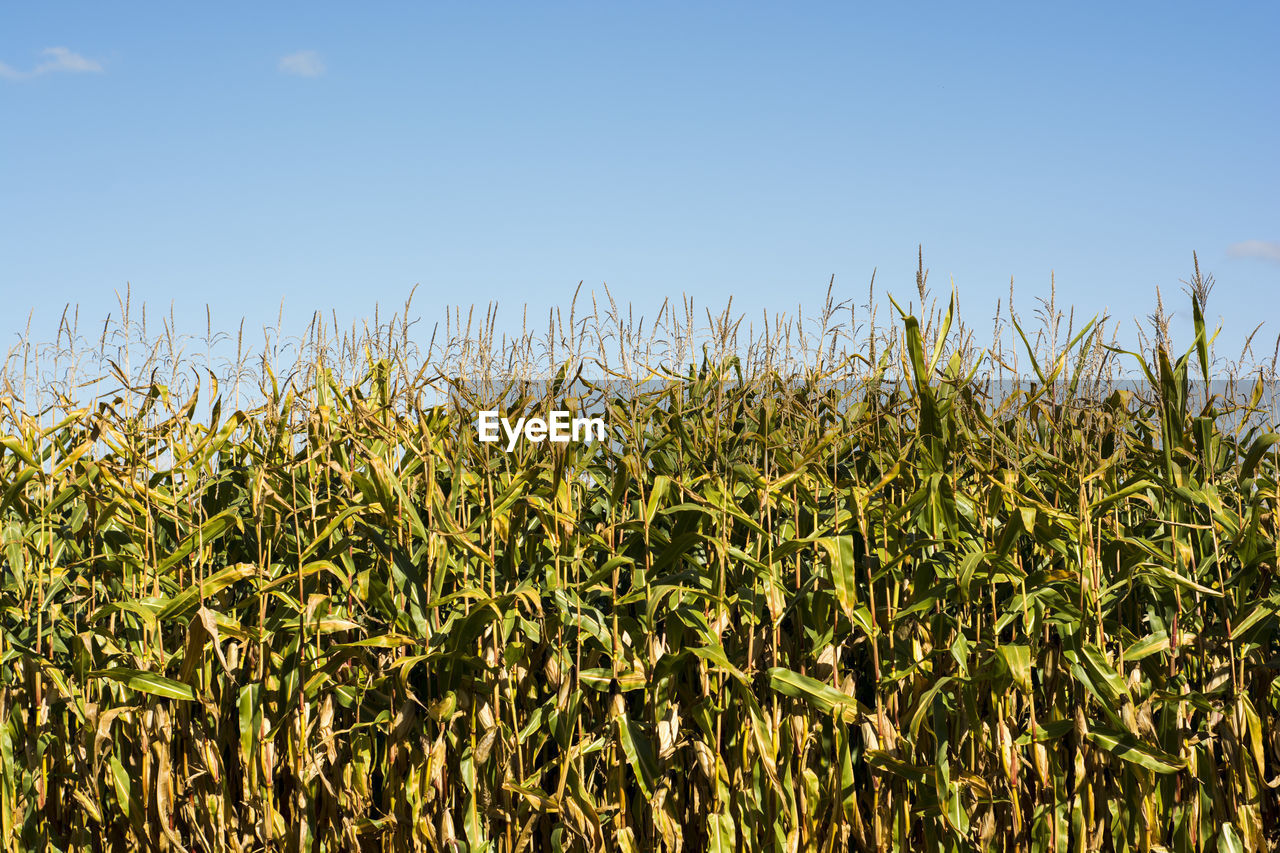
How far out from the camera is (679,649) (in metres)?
2.57

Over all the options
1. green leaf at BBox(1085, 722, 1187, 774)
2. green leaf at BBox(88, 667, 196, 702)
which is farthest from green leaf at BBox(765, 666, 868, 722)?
green leaf at BBox(88, 667, 196, 702)

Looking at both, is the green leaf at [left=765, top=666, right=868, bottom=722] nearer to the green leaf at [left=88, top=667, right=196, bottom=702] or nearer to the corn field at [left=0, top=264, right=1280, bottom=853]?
the corn field at [left=0, top=264, right=1280, bottom=853]

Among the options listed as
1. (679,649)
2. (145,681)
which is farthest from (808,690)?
(145,681)

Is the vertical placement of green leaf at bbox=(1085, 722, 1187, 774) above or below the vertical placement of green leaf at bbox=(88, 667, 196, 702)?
below

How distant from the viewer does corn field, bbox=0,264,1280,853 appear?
246cm

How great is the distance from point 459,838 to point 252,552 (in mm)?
978

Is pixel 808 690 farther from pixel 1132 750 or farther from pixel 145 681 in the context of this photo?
Result: pixel 145 681

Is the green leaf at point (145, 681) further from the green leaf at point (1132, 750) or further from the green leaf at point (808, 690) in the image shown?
the green leaf at point (1132, 750)

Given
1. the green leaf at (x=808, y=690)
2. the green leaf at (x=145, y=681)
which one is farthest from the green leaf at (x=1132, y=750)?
the green leaf at (x=145, y=681)

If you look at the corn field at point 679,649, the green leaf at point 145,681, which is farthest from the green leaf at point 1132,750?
the green leaf at point 145,681

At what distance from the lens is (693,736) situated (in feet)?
8.46

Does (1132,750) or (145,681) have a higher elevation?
(145,681)

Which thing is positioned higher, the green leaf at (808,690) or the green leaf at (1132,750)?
the green leaf at (808,690)

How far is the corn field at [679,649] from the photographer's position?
97.0 inches
